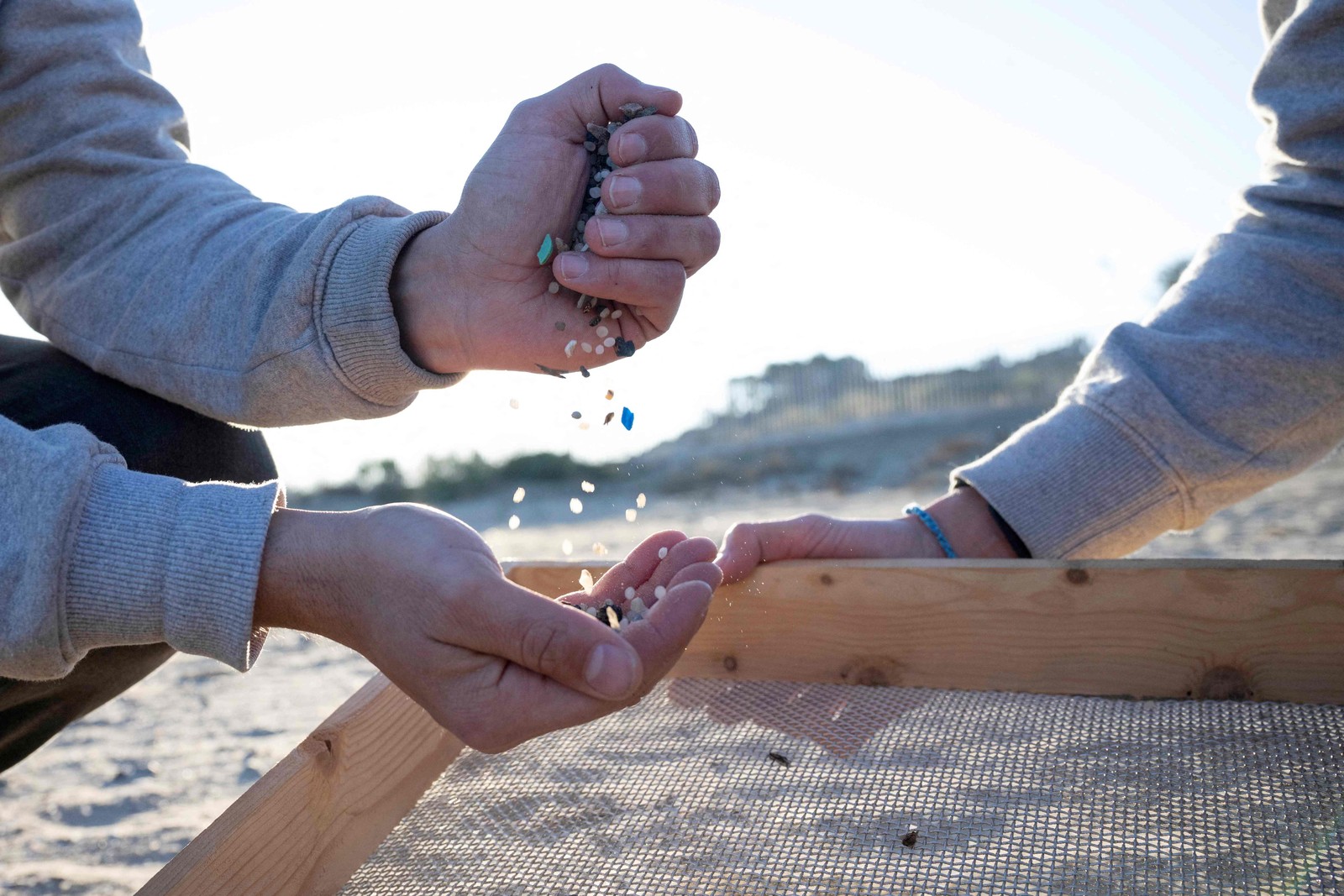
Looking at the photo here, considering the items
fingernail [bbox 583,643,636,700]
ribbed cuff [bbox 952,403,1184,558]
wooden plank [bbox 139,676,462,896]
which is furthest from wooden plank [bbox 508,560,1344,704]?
fingernail [bbox 583,643,636,700]

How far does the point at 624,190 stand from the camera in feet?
3.90

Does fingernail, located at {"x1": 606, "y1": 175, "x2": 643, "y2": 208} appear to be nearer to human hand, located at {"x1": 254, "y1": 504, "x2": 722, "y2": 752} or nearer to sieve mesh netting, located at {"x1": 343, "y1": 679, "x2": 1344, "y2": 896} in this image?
human hand, located at {"x1": 254, "y1": 504, "x2": 722, "y2": 752}

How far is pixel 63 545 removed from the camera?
966mm

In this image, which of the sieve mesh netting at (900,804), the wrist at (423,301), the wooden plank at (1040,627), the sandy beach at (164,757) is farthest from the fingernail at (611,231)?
the sandy beach at (164,757)

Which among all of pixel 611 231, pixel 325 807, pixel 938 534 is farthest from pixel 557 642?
pixel 938 534

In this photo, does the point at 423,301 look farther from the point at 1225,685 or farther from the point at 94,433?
the point at 1225,685

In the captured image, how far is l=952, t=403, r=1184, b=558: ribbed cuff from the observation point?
1519 millimetres

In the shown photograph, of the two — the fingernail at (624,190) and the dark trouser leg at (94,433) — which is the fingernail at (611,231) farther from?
the dark trouser leg at (94,433)

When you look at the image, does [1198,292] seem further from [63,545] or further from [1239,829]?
[63,545]

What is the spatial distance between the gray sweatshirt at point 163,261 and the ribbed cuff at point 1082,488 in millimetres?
909

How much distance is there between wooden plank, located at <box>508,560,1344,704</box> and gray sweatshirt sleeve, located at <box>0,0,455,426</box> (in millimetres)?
478

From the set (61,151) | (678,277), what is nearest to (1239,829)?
(678,277)

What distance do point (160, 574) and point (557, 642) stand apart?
0.40m

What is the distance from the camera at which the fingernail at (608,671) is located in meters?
0.93
